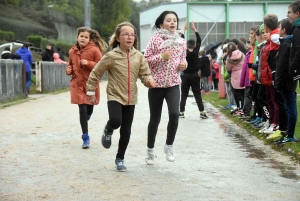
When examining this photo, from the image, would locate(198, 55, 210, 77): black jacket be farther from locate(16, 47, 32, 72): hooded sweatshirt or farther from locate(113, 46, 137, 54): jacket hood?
locate(113, 46, 137, 54): jacket hood

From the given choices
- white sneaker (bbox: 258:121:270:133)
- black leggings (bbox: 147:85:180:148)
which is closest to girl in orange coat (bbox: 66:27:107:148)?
black leggings (bbox: 147:85:180:148)

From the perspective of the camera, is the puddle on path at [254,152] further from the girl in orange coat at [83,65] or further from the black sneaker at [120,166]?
the girl in orange coat at [83,65]

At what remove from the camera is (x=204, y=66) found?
84.3 feet

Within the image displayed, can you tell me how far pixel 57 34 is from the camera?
57.2m

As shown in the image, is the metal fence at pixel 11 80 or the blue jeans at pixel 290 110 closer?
the blue jeans at pixel 290 110

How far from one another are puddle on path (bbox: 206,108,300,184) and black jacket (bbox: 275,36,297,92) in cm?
94

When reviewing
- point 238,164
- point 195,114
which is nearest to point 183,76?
point 195,114

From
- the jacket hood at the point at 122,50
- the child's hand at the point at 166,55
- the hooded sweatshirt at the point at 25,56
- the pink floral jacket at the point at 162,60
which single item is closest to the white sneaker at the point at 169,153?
the pink floral jacket at the point at 162,60

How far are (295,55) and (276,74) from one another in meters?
0.86

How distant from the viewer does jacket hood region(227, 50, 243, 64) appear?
1484cm

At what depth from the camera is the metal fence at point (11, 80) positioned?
18852 mm

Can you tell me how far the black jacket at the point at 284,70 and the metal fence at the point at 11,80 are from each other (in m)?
10.9

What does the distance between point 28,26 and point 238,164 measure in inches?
1598

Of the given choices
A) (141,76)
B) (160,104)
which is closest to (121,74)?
(141,76)
